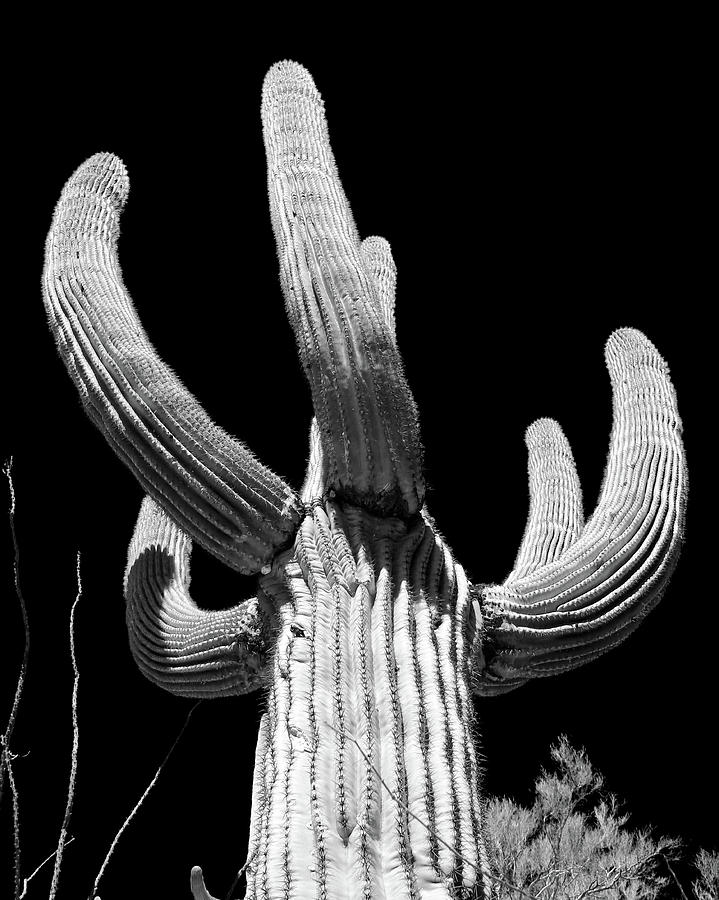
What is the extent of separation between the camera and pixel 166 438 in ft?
7.33

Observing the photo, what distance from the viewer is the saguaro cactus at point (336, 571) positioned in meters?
1.62

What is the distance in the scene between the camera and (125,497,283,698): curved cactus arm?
7.66 ft

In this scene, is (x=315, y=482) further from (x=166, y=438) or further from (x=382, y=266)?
(x=382, y=266)

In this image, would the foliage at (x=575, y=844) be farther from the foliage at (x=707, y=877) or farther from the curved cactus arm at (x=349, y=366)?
the curved cactus arm at (x=349, y=366)

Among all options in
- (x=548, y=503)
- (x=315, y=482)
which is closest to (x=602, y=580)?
(x=315, y=482)

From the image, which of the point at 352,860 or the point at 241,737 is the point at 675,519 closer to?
the point at 352,860

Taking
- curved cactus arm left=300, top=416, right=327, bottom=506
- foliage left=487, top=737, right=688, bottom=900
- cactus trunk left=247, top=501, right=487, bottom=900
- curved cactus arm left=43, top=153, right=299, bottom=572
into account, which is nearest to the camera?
cactus trunk left=247, top=501, right=487, bottom=900

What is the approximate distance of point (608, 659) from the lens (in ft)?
19.4

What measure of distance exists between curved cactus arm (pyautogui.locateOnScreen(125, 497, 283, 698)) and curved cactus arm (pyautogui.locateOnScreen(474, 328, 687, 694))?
56 cm

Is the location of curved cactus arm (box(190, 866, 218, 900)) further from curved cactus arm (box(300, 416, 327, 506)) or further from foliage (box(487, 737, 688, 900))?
foliage (box(487, 737, 688, 900))

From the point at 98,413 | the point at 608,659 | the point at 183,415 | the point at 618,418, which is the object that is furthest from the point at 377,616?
the point at 608,659

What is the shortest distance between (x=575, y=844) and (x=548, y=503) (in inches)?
74.0

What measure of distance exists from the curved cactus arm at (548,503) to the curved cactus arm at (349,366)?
80 cm

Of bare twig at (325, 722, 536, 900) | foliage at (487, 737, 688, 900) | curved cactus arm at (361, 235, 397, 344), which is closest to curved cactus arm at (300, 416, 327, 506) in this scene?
bare twig at (325, 722, 536, 900)
